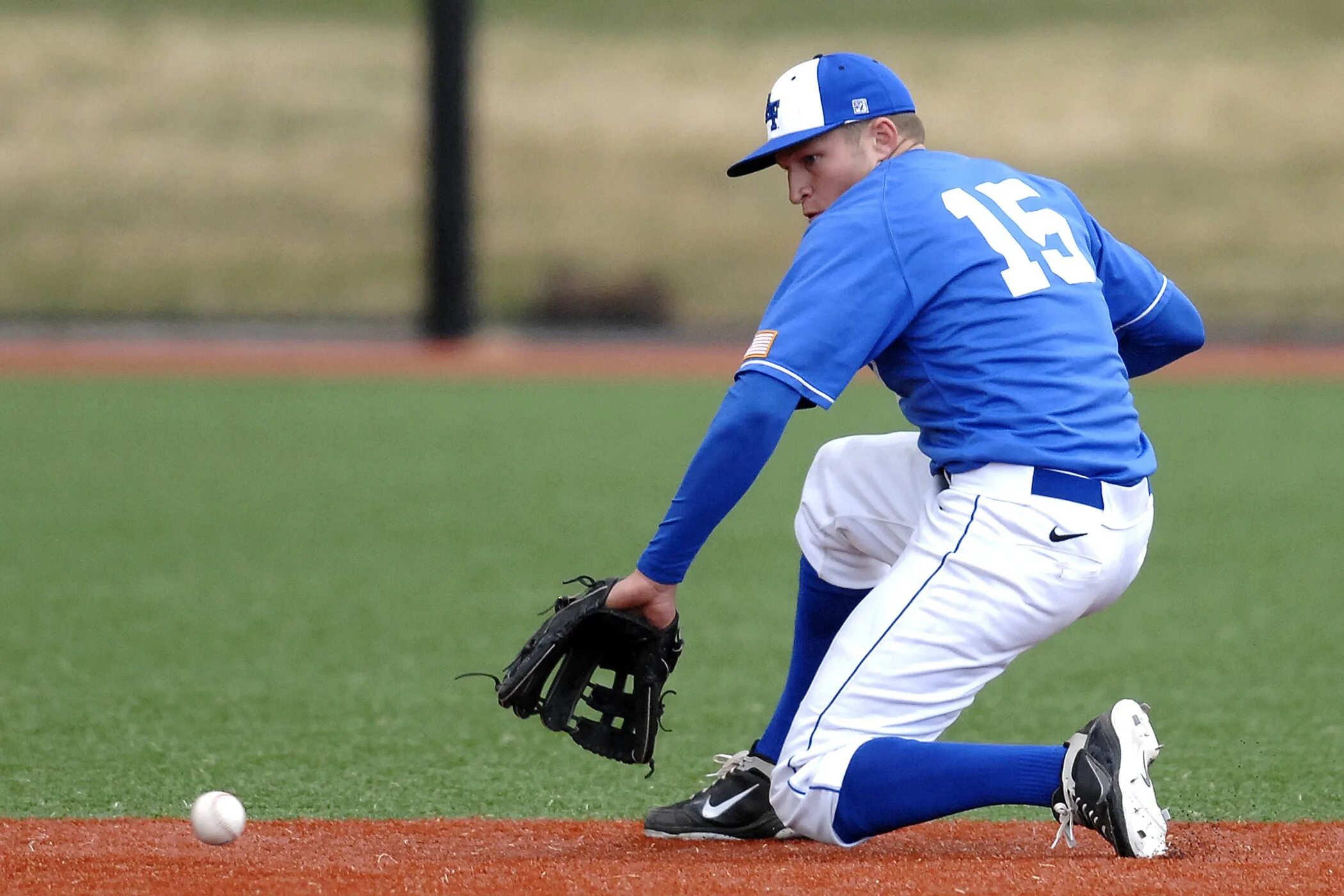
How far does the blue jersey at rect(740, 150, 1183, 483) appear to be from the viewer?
3453mm

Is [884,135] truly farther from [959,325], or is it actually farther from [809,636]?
[809,636]

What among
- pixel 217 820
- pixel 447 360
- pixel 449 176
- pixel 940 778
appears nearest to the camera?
pixel 940 778

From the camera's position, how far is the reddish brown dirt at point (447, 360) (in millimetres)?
15336

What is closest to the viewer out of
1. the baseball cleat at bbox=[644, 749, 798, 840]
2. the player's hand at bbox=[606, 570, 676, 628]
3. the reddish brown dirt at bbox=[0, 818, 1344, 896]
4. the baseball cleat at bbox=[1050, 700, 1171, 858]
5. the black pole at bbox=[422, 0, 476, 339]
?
the reddish brown dirt at bbox=[0, 818, 1344, 896]

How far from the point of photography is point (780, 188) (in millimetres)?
26969

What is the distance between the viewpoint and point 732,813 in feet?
12.8

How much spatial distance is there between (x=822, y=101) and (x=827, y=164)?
14 centimetres

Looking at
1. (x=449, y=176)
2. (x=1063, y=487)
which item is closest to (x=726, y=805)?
(x=1063, y=487)

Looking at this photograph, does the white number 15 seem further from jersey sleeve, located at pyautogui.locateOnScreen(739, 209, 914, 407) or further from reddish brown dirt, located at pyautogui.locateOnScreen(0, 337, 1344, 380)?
reddish brown dirt, located at pyautogui.locateOnScreen(0, 337, 1344, 380)

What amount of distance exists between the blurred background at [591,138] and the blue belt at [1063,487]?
2037cm

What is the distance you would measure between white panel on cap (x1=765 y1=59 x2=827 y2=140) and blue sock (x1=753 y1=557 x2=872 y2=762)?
945 mm

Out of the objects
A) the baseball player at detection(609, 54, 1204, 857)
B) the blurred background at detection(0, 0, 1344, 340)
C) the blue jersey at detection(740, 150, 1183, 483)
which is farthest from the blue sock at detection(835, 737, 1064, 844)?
the blurred background at detection(0, 0, 1344, 340)

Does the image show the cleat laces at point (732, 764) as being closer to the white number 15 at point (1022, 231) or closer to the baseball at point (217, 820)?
the baseball at point (217, 820)

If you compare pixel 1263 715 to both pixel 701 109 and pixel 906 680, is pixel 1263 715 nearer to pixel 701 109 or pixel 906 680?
pixel 906 680
